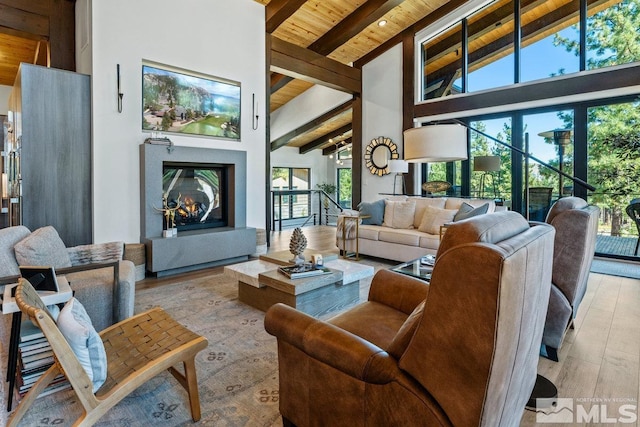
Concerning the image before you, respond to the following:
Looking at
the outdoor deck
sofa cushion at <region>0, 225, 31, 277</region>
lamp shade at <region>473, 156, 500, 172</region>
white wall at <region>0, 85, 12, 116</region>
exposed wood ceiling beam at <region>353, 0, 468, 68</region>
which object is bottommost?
the outdoor deck

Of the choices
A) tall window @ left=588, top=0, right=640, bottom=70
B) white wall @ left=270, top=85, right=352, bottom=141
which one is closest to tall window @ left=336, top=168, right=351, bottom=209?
white wall @ left=270, top=85, right=352, bottom=141

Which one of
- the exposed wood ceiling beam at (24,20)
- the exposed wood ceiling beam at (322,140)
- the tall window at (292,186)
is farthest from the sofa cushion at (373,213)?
the tall window at (292,186)

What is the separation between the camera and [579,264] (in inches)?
85.1

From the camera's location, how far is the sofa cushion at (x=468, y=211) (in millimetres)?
4298

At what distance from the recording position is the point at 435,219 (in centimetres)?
478

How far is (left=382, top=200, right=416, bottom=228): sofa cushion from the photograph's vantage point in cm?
526

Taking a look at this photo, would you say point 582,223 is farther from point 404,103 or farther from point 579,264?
point 404,103

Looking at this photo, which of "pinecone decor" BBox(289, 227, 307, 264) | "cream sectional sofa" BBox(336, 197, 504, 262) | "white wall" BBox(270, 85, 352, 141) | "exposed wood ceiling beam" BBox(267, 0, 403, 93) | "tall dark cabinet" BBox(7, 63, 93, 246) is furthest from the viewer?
"white wall" BBox(270, 85, 352, 141)

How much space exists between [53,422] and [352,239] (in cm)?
414

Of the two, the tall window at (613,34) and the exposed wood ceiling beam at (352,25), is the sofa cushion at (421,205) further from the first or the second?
the exposed wood ceiling beam at (352,25)

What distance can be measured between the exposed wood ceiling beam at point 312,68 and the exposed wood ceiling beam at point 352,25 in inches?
10.5

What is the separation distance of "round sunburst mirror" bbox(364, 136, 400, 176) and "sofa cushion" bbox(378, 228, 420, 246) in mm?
2599

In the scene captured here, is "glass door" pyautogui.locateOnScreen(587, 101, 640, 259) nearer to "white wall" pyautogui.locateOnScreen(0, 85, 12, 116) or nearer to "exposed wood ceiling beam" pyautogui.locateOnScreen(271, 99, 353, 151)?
"exposed wood ceiling beam" pyautogui.locateOnScreen(271, 99, 353, 151)

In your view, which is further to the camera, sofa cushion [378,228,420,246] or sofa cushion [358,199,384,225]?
sofa cushion [358,199,384,225]
